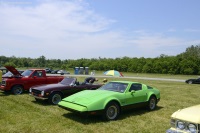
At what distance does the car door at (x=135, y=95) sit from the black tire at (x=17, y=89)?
7.68m

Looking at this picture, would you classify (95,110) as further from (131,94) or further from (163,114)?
(163,114)

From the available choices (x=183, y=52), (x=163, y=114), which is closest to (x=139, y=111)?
(x=163, y=114)

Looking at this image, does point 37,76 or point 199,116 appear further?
point 37,76

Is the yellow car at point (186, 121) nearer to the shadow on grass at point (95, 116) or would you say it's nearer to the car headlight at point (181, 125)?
the car headlight at point (181, 125)

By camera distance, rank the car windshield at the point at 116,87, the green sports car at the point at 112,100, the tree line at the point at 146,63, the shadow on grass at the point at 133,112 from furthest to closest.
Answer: the tree line at the point at 146,63 < the car windshield at the point at 116,87 < the shadow on grass at the point at 133,112 < the green sports car at the point at 112,100

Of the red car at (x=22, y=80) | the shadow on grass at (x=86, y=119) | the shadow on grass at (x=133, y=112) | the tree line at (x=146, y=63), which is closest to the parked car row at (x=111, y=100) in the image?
the shadow on grass at (x=133, y=112)

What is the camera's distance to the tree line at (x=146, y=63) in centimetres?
6238

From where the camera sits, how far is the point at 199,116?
15.3 feet

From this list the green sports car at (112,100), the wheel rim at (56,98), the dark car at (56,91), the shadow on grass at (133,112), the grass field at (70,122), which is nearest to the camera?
the grass field at (70,122)

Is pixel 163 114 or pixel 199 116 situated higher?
pixel 199 116

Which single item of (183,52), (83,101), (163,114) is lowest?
(163,114)

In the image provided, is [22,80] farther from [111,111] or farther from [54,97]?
[111,111]

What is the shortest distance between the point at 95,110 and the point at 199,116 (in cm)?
335

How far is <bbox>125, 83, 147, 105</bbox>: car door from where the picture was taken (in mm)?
8390
